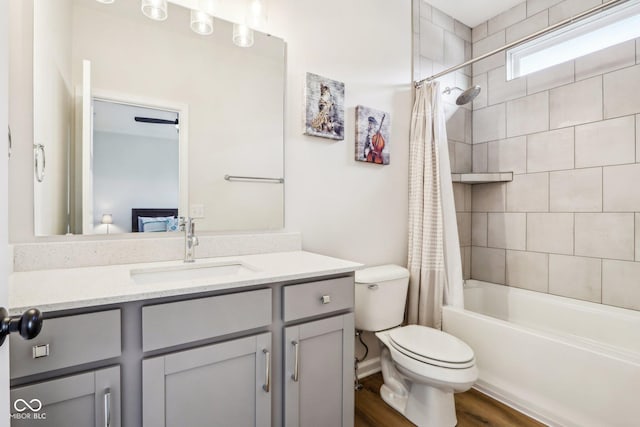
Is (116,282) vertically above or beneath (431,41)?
beneath

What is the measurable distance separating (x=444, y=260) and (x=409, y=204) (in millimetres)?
459

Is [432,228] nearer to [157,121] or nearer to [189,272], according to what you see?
[189,272]

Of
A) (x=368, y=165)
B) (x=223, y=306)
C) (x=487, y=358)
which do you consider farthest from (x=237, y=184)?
(x=487, y=358)

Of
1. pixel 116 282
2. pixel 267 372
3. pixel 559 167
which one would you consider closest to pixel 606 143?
pixel 559 167

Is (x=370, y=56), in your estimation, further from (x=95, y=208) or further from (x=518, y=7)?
(x=95, y=208)

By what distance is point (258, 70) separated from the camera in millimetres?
1651

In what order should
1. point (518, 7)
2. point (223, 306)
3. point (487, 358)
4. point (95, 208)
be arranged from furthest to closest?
point (518, 7)
point (487, 358)
point (95, 208)
point (223, 306)

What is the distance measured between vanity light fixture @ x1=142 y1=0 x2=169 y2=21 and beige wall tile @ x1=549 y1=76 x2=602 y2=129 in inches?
98.7

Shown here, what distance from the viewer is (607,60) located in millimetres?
1997

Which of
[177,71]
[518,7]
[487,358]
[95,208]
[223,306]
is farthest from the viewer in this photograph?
[518,7]

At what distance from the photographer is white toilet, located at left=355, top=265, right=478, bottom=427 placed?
145 cm

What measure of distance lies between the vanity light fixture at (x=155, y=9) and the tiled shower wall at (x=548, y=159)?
1719mm

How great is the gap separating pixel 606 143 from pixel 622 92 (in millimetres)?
308

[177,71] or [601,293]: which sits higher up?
[177,71]
